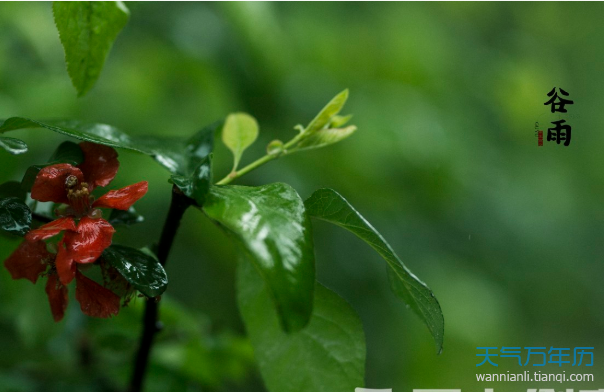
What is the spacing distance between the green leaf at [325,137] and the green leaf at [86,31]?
14cm

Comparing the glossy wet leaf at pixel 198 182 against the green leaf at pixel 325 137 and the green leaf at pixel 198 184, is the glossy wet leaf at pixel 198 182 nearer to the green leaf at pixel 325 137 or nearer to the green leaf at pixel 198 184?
the green leaf at pixel 198 184

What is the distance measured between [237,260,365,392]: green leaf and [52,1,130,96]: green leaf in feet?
0.64

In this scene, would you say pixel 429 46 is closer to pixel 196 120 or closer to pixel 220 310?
pixel 196 120

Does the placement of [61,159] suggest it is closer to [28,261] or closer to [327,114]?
[28,261]

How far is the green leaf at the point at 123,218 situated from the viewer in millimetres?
379

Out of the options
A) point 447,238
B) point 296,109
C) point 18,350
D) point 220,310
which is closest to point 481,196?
point 447,238

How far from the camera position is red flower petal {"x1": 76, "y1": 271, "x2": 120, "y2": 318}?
0.31m

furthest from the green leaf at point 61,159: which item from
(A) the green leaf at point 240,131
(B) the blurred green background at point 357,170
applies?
(B) the blurred green background at point 357,170

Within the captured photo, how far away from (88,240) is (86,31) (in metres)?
0.14

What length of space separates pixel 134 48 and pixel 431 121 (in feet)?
1.84

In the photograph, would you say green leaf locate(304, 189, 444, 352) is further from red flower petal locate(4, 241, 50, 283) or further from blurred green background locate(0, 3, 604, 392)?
blurred green background locate(0, 3, 604, 392)

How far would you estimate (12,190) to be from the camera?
0.35 meters

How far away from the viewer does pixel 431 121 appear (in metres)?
1.09

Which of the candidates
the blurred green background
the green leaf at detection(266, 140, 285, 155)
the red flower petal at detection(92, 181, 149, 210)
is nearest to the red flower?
the red flower petal at detection(92, 181, 149, 210)
